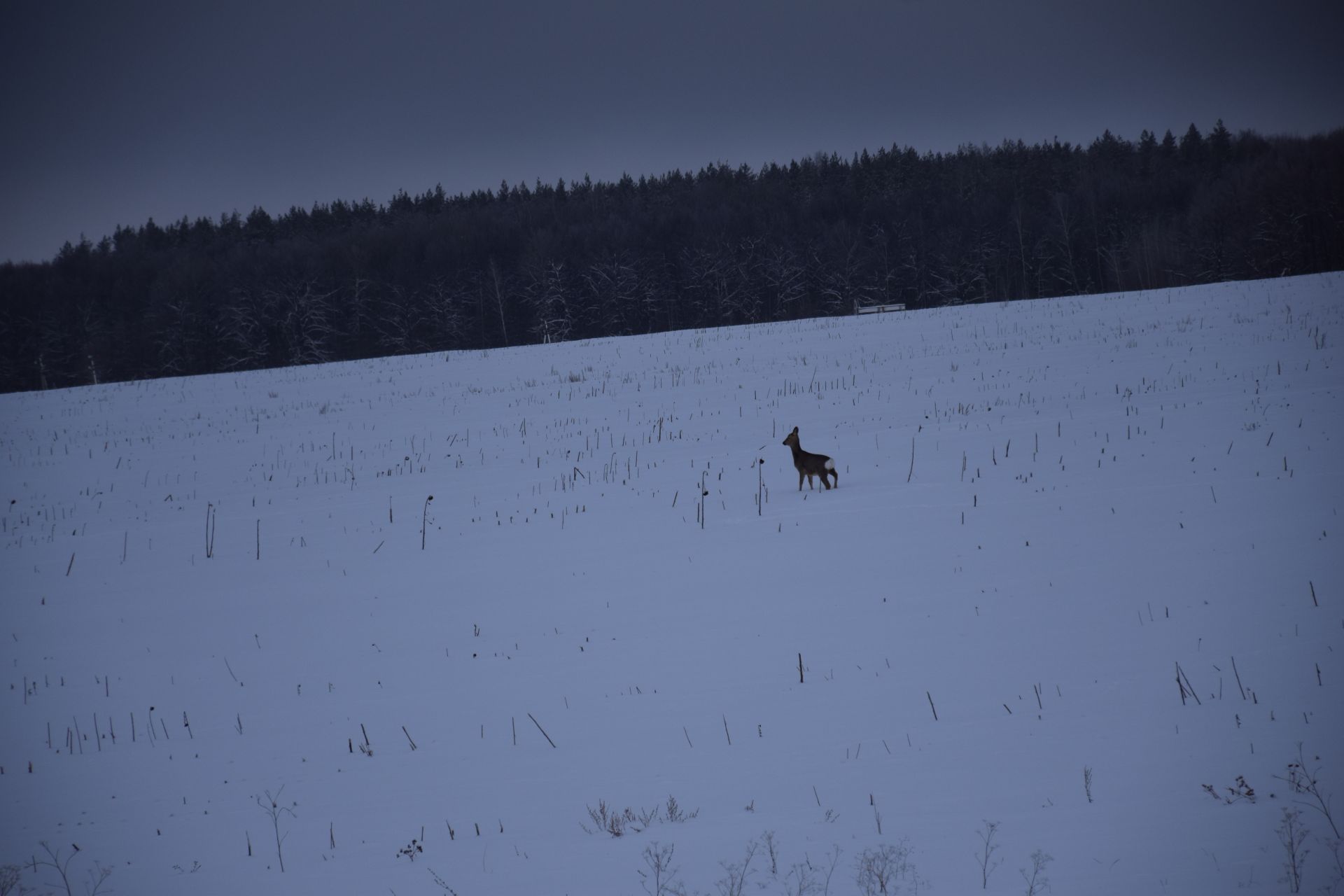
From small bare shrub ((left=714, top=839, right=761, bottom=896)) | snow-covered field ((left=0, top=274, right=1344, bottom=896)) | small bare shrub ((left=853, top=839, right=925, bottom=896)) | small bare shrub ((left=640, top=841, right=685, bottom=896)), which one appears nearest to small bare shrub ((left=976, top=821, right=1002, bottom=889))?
snow-covered field ((left=0, top=274, right=1344, bottom=896))

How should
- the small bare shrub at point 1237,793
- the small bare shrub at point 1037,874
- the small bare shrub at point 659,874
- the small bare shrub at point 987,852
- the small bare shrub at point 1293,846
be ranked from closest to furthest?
the small bare shrub at point 1293,846, the small bare shrub at point 1037,874, the small bare shrub at point 987,852, the small bare shrub at point 659,874, the small bare shrub at point 1237,793

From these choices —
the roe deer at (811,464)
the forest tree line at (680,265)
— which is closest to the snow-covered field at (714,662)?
the roe deer at (811,464)

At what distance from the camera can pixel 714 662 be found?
656cm

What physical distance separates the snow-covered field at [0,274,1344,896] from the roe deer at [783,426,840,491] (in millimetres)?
320

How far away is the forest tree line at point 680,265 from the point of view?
7062 cm

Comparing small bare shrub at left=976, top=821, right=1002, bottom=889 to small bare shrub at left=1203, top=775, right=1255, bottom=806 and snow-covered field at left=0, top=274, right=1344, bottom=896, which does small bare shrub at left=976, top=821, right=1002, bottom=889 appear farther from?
small bare shrub at left=1203, top=775, right=1255, bottom=806

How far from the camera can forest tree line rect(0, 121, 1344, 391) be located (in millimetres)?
70625

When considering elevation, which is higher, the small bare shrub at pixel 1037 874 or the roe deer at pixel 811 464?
the roe deer at pixel 811 464

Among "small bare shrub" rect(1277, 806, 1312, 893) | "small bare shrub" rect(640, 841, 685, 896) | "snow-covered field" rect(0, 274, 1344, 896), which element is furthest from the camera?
"snow-covered field" rect(0, 274, 1344, 896)

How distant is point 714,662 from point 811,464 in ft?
17.4

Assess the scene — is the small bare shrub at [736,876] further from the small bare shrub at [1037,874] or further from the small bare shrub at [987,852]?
the small bare shrub at [1037,874]

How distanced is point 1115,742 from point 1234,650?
170cm

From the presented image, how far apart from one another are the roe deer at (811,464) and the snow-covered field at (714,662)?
32cm

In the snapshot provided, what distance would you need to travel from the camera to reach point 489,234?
92.4 m
